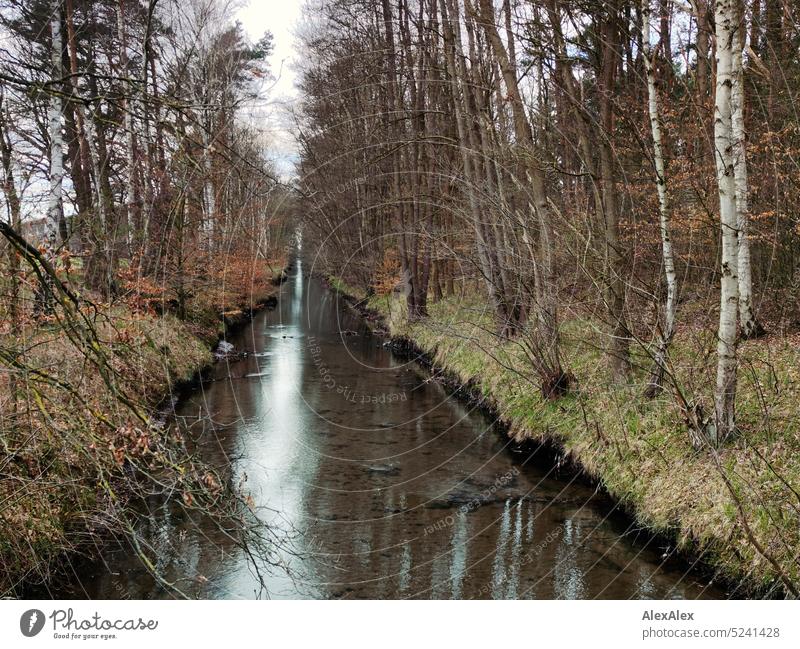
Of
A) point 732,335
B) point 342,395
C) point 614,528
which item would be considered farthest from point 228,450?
point 732,335

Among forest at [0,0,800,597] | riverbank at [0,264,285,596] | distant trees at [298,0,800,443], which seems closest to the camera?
riverbank at [0,264,285,596]

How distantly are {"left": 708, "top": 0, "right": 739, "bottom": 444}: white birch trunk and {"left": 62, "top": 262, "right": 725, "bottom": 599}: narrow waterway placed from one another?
1593 mm

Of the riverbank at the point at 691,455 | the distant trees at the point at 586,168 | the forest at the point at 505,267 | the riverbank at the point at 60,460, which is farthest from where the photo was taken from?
the distant trees at the point at 586,168

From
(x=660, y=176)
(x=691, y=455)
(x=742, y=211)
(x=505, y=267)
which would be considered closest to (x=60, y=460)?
(x=505, y=267)

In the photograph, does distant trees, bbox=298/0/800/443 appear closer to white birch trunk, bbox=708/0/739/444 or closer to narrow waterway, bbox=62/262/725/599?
white birch trunk, bbox=708/0/739/444

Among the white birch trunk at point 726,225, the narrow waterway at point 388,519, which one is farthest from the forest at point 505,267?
the narrow waterway at point 388,519

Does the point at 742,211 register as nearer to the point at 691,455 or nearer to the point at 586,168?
the point at 586,168

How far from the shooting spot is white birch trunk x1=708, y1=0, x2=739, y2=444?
5688mm

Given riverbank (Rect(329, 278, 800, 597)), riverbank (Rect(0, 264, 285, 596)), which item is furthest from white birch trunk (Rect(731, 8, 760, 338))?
riverbank (Rect(0, 264, 285, 596))

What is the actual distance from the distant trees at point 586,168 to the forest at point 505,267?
0.09 meters

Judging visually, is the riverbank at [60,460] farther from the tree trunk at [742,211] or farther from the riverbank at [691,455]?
the tree trunk at [742,211]

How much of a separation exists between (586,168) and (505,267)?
1744mm

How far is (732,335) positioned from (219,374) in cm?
1132

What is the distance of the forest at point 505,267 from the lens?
4.09 metres
